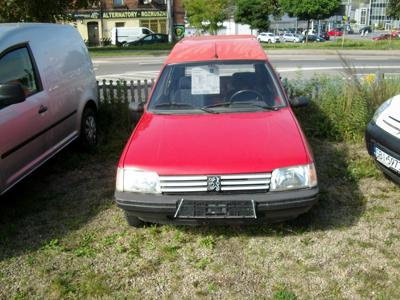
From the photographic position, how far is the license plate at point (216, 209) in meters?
3.54

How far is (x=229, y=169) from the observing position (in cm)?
355

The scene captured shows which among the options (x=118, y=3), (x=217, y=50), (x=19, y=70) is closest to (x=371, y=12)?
(x=118, y=3)

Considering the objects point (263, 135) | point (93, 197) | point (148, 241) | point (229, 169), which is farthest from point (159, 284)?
point (93, 197)

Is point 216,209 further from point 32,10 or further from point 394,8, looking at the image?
point 394,8

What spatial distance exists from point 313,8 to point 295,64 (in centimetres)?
2480

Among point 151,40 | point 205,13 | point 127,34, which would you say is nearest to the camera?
point 151,40

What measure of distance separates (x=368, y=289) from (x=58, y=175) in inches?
162

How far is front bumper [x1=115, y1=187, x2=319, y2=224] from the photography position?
3550mm

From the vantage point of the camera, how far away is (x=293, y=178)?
3604 millimetres

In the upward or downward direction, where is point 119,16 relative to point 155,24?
upward

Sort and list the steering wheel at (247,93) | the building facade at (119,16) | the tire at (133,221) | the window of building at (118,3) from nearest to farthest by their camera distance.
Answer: the tire at (133,221) → the steering wheel at (247,93) → the building facade at (119,16) → the window of building at (118,3)

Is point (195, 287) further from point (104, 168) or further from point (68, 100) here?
point (68, 100)

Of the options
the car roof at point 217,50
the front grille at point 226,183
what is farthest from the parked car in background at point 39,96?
the front grille at point 226,183

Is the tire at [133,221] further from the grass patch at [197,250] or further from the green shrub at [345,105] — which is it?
the green shrub at [345,105]
